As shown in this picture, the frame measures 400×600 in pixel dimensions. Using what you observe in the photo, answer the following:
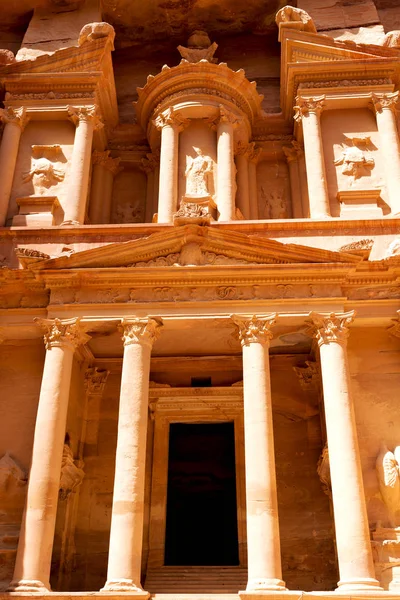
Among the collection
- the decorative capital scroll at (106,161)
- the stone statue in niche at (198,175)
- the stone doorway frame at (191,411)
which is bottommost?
the stone doorway frame at (191,411)

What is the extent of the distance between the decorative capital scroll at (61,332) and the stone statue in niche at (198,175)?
197 inches

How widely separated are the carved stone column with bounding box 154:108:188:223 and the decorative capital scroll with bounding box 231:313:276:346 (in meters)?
3.95

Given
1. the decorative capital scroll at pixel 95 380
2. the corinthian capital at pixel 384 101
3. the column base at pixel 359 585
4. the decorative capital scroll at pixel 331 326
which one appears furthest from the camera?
the corinthian capital at pixel 384 101

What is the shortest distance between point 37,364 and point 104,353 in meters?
2.22

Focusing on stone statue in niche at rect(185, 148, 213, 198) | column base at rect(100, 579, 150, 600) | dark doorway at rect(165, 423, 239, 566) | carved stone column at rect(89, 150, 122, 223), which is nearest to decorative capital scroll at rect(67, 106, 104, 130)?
carved stone column at rect(89, 150, 122, 223)

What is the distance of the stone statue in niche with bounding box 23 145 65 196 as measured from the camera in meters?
17.9

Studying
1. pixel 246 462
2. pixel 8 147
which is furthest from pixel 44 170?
pixel 246 462

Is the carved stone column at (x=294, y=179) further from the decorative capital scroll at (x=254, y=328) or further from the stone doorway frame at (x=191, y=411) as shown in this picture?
the stone doorway frame at (x=191, y=411)

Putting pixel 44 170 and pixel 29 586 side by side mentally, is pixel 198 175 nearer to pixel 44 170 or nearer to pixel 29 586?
pixel 44 170

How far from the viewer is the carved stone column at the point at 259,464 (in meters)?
11.8

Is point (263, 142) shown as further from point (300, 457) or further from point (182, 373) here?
point (300, 457)

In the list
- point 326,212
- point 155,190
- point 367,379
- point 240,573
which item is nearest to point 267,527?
point 240,573

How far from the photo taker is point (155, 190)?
64.6 ft

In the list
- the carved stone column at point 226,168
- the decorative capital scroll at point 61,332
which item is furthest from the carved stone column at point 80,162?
the carved stone column at point 226,168
